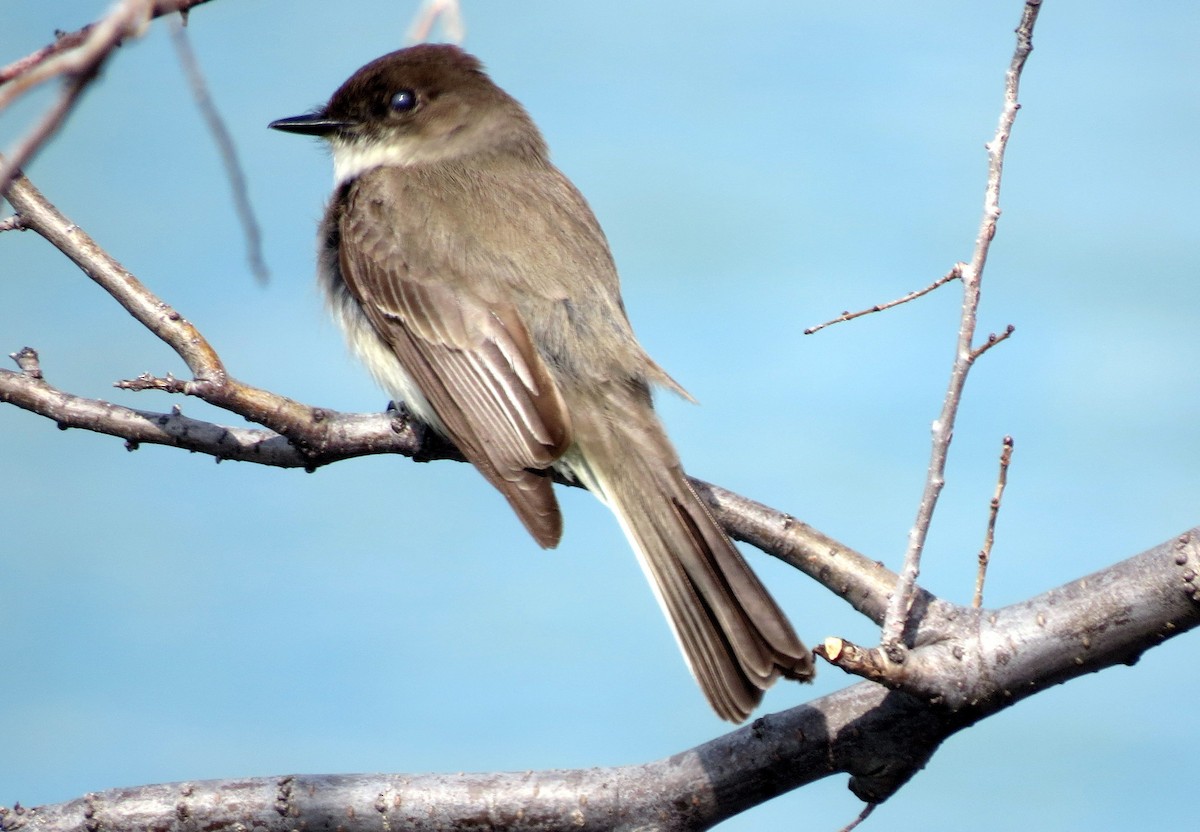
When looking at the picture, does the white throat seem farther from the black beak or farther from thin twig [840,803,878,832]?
thin twig [840,803,878,832]

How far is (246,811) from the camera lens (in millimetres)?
2297

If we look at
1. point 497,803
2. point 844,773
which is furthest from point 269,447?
point 844,773

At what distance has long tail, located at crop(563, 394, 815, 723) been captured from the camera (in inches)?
91.4

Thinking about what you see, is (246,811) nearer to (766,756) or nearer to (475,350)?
(766,756)

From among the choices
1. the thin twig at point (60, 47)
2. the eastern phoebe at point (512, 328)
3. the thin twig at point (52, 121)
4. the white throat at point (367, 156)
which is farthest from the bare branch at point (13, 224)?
the thin twig at point (52, 121)

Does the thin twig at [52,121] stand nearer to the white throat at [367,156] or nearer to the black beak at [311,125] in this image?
the white throat at [367,156]

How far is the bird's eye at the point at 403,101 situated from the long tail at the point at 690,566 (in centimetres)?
135

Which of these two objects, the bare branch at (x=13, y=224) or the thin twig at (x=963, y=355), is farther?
the bare branch at (x=13, y=224)

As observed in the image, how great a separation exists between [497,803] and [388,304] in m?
1.45

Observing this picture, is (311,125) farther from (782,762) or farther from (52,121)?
(52,121)

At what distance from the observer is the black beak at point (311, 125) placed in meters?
3.84

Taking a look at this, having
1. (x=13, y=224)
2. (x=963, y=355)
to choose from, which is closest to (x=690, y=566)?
(x=963, y=355)

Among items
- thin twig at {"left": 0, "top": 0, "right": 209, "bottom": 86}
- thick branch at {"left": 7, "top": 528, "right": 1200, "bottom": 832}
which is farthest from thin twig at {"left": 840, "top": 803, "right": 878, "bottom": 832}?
thin twig at {"left": 0, "top": 0, "right": 209, "bottom": 86}

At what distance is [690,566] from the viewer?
101 inches
